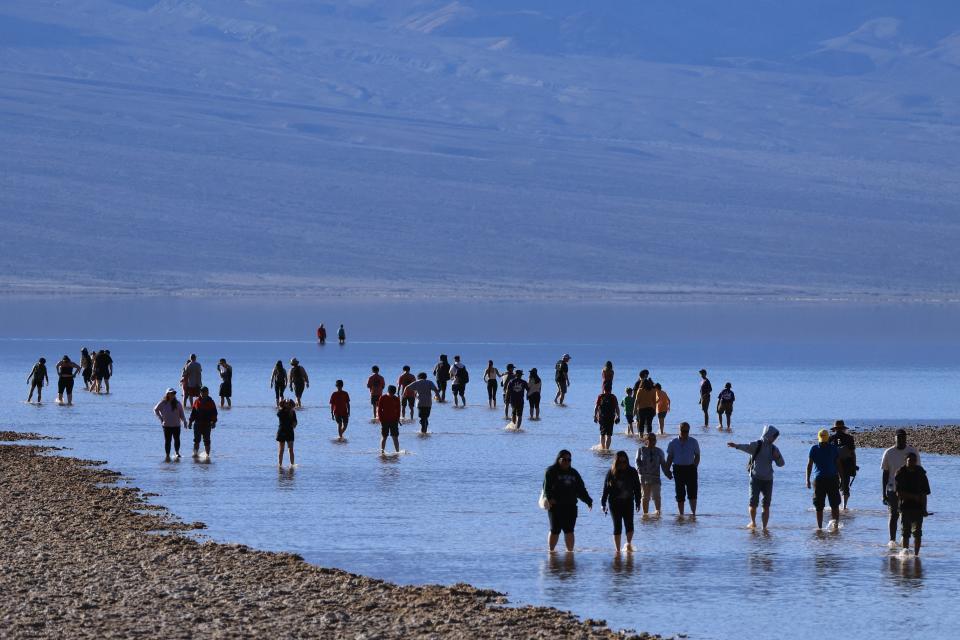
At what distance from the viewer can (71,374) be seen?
38031 millimetres

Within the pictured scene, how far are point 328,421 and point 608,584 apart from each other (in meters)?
18.9

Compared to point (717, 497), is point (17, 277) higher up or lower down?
higher up

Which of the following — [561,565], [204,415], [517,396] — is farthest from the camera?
[517,396]

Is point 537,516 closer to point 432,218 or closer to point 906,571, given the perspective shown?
point 906,571

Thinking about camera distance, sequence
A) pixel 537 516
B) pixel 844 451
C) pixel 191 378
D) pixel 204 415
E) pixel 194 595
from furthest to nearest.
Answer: pixel 191 378 < pixel 204 415 < pixel 537 516 < pixel 844 451 < pixel 194 595

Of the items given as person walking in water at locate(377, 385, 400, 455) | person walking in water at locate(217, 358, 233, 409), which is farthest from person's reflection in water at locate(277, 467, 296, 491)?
person walking in water at locate(217, 358, 233, 409)

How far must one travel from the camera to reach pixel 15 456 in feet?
85.1

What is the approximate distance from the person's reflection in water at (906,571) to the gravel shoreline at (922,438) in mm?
11791

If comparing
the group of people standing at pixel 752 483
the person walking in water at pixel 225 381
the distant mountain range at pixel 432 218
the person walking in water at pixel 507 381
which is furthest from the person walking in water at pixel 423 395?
the distant mountain range at pixel 432 218

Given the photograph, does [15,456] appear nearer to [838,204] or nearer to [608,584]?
[608,584]

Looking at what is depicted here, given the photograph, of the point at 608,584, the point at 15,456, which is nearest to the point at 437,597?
the point at 608,584

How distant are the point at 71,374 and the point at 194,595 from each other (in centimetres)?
2360

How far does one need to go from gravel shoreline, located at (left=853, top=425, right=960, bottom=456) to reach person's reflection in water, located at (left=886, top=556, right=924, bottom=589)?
1179cm

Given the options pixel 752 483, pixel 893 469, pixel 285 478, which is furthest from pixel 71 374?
pixel 893 469
